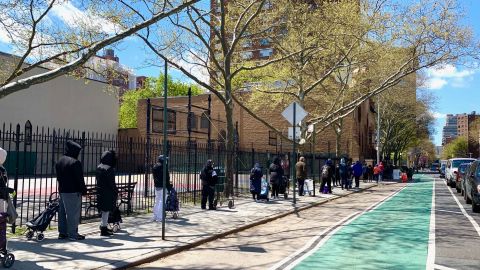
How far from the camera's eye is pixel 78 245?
9195 millimetres

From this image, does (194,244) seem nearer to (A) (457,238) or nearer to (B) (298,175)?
(A) (457,238)

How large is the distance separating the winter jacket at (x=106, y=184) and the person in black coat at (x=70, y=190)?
0.62m

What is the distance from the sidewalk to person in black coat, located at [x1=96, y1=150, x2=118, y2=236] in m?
0.34

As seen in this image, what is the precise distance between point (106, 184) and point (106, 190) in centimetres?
12

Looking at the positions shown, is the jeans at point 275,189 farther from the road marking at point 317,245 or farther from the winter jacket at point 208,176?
the winter jacket at point 208,176

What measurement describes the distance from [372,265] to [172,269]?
3.16 metres

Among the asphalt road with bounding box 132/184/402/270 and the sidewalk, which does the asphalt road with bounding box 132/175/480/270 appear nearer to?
the asphalt road with bounding box 132/184/402/270

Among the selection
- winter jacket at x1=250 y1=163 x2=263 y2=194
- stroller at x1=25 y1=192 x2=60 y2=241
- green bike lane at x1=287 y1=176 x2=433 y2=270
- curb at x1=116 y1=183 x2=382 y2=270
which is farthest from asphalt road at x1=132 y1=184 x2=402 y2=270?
winter jacket at x1=250 y1=163 x2=263 y2=194

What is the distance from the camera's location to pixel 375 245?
9.96 meters

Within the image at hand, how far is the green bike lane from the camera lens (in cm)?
819

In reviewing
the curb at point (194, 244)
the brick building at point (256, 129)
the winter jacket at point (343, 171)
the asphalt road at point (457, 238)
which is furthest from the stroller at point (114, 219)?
the brick building at point (256, 129)

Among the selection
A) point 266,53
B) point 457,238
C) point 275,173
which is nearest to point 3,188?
point 457,238

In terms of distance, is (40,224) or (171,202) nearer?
(40,224)

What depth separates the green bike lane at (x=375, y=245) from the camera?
8.19 meters
